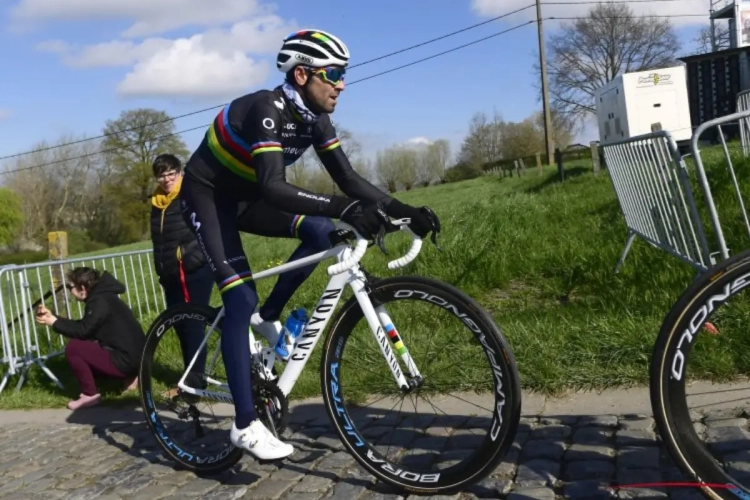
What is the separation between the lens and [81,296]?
6941 mm

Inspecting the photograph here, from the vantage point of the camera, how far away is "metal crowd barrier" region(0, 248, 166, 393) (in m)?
7.99

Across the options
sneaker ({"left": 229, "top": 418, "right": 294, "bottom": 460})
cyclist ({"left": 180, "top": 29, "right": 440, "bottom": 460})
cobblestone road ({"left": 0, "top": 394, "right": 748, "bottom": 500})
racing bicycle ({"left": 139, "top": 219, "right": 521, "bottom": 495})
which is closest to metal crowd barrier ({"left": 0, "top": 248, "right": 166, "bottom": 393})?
cobblestone road ({"left": 0, "top": 394, "right": 748, "bottom": 500})

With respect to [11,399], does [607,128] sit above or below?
above

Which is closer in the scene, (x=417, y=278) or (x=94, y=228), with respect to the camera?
A: (x=417, y=278)

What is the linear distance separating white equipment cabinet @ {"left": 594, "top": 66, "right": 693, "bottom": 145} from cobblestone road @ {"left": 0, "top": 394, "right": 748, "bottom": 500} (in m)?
26.1

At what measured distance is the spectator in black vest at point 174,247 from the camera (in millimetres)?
6270

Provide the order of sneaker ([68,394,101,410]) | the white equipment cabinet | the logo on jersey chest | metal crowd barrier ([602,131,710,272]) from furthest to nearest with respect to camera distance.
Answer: the white equipment cabinet → sneaker ([68,394,101,410]) → metal crowd barrier ([602,131,710,272]) → the logo on jersey chest

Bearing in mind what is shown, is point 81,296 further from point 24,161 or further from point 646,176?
point 24,161

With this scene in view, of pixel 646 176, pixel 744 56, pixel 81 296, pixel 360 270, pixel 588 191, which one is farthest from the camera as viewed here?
pixel 744 56

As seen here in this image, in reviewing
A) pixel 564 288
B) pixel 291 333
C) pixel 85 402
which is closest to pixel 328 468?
pixel 291 333

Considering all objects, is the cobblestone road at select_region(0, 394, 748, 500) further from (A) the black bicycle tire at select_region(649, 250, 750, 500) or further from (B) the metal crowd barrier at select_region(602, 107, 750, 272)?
(B) the metal crowd barrier at select_region(602, 107, 750, 272)

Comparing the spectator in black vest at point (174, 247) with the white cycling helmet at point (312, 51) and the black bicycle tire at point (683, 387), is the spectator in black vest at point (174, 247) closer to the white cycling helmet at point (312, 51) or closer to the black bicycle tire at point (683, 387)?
the white cycling helmet at point (312, 51)

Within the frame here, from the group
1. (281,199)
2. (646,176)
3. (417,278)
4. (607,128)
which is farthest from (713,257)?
(607,128)

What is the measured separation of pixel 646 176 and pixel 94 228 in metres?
74.8
